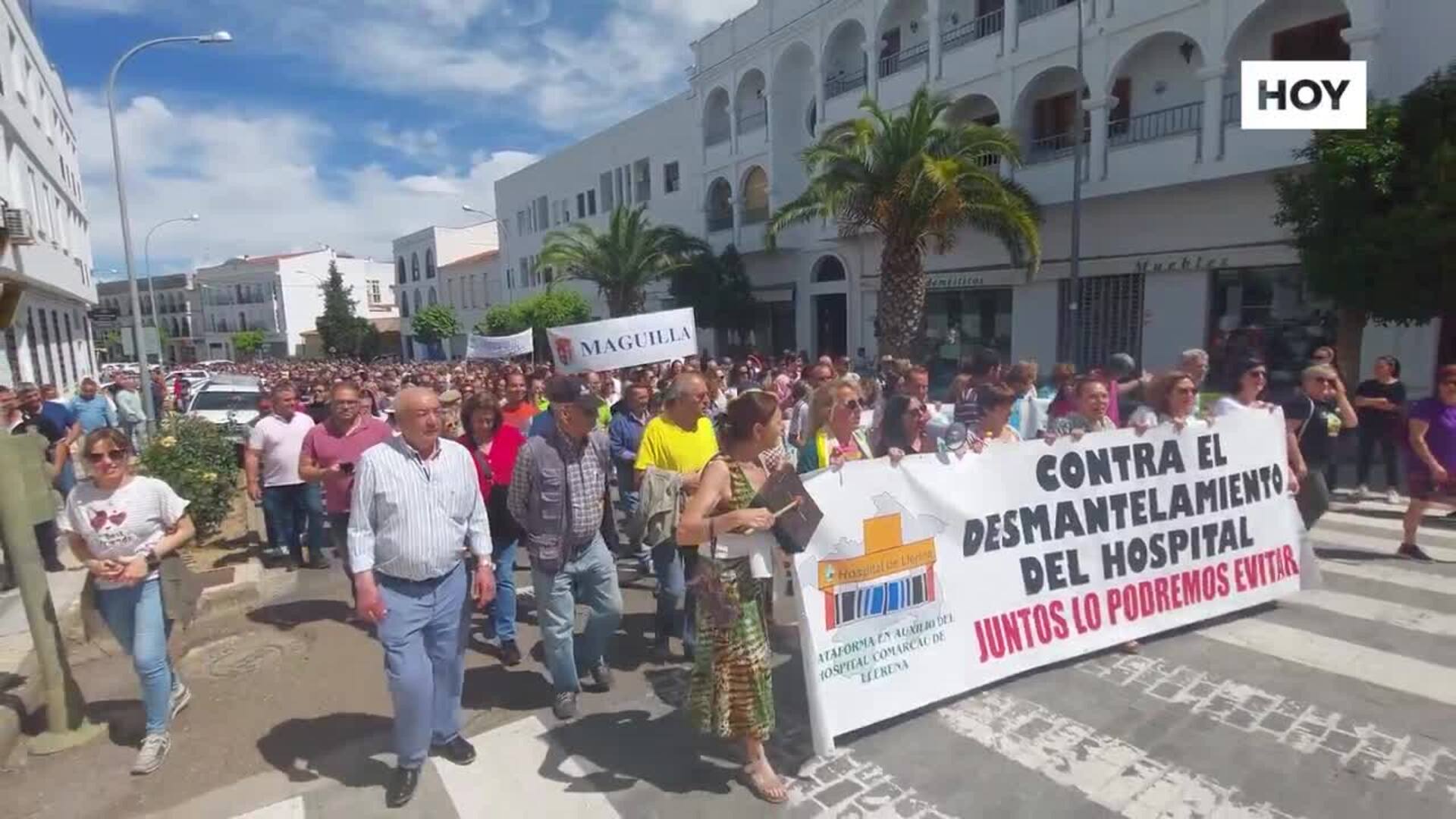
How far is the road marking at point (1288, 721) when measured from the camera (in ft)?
11.1

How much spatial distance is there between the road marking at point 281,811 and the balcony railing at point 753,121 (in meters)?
25.8

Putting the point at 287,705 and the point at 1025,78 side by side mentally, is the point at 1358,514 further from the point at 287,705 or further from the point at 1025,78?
the point at 1025,78

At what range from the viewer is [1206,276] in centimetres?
1608

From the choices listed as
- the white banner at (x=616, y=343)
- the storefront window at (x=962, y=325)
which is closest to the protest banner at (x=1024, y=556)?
the white banner at (x=616, y=343)

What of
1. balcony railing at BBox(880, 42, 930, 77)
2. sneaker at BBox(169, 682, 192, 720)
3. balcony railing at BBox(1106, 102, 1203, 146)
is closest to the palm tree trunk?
balcony railing at BBox(1106, 102, 1203, 146)

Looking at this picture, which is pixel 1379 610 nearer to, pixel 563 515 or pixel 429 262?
pixel 563 515

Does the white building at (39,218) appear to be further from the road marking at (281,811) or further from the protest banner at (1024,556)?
the protest banner at (1024,556)

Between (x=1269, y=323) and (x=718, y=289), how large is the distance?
16.3 meters

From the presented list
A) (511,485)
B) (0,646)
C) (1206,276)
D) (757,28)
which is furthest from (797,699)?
(757,28)

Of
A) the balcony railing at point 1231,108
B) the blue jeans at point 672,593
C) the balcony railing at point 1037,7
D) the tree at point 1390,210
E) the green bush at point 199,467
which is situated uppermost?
the balcony railing at point 1037,7

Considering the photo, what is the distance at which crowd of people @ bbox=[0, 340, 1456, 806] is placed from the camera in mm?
3309

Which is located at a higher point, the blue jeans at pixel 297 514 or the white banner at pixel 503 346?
the white banner at pixel 503 346

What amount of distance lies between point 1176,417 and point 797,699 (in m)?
2.88

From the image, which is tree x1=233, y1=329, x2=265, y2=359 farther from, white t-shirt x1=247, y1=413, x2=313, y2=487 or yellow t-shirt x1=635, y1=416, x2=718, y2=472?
yellow t-shirt x1=635, y1=416, x2=718, y2=472
